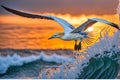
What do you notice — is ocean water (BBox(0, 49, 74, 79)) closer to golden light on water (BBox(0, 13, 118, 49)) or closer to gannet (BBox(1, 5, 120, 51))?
golden light on water (BBox(0, 13, 118, 49))

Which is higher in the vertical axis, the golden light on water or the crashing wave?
the golden light on water

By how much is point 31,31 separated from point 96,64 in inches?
35.7

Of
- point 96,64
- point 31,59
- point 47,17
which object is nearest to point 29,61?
point 31,59

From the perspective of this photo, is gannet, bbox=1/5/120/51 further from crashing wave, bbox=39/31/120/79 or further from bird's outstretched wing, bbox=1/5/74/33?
crashing wave, bbox=39/31/120/79

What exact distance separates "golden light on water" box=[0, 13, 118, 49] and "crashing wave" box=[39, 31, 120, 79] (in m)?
0.24

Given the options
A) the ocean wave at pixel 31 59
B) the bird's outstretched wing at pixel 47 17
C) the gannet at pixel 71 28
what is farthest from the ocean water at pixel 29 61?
the bird's outstretched wing at pixel 47 17

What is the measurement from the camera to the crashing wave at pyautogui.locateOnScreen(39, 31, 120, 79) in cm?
466

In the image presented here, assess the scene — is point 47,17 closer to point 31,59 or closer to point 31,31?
point 31,31

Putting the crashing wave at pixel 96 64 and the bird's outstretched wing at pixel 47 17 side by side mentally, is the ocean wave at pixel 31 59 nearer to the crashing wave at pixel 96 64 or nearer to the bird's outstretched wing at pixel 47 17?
the crashing wave at pixel 96 64

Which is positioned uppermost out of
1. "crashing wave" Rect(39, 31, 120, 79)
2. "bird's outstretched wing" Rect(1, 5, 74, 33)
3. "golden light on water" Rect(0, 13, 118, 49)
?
"bird's outstretched wing" Rect(1, 5, 74, 33)

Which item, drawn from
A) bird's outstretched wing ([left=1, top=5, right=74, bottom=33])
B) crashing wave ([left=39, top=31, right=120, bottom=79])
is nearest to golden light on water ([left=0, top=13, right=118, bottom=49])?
bird's outstretched wing ([left=1, top=5, right=74, bottom=33])

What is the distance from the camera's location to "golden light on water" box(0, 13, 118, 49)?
459 cm

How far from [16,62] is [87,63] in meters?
0.88

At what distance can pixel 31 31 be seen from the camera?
4.59m
